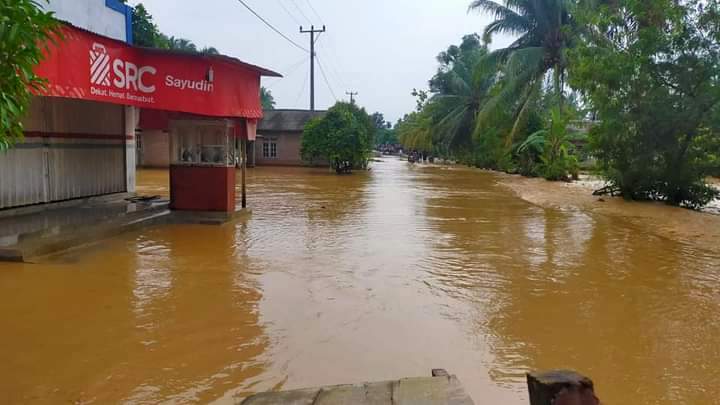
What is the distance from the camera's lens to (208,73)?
1028 centimetres

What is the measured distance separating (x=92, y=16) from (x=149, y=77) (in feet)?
11.6

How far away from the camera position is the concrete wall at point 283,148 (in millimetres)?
39062

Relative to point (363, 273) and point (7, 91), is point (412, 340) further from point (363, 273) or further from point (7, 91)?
point (7, 91)

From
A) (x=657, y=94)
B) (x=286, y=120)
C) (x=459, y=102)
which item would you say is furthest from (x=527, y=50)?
(x=286, y=120)

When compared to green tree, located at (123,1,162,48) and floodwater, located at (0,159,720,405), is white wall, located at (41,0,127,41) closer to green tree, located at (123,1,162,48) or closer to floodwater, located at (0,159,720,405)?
floodwater, located at (0,159,720,405)

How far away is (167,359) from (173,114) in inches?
323

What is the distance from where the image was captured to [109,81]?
8.81 m

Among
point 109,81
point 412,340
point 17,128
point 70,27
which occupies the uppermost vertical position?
point 70,27

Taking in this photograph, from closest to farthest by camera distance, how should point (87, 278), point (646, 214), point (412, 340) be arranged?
point (412, 340), point (87, 278), point (646, 214)

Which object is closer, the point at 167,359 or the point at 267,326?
the point at 167,359

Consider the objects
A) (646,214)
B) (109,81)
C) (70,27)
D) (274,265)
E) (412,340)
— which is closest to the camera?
(412,340)

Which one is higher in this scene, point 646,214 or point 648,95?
point 648,95

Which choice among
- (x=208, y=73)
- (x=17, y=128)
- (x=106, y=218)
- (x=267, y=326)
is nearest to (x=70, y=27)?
(x=208, y=73)

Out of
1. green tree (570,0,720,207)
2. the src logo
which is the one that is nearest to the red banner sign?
the src logo
